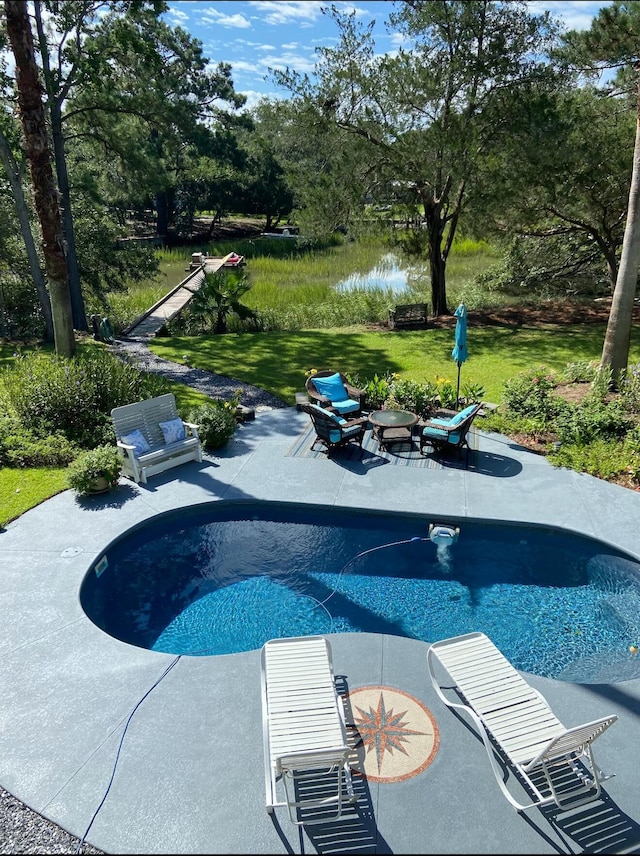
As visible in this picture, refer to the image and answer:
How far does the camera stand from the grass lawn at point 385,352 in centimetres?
1431

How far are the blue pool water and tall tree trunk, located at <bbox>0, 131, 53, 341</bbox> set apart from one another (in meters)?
12.7

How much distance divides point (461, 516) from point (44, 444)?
728 centimetres

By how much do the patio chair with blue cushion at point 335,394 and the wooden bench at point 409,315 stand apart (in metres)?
7.65

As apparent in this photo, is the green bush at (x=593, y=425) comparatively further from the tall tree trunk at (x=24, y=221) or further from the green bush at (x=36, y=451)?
the tall tree trunk at (x=24, y=221)

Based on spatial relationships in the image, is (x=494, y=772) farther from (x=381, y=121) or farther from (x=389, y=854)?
(x=381, y=121)

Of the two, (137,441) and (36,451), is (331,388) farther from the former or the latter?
(36,451)

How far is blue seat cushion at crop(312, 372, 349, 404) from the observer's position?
11547 mm

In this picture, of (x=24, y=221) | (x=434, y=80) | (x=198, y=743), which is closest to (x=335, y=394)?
(x=198, y=743)

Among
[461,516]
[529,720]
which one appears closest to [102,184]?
[461,516]

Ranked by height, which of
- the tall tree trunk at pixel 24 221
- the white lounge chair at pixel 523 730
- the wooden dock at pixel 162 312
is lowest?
the white lounge chair at pixel 523 730

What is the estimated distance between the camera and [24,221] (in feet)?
55.8

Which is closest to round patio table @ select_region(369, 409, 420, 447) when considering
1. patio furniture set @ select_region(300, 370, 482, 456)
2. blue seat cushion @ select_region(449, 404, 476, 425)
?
patio furniture set @ select_region(300, 370, 482, 456)

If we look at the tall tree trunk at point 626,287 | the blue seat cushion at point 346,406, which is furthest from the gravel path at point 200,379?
the tall tree trunk at point 626,287

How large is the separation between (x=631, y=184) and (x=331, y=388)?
7672mm
